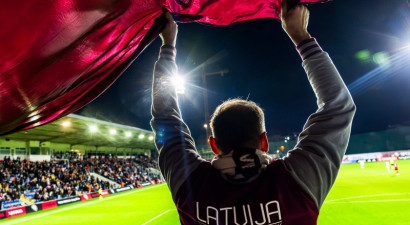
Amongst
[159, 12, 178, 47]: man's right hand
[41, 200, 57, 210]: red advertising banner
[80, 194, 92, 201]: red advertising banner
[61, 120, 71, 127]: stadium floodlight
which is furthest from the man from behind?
[80, 194, 92, 201]: red advertising banner

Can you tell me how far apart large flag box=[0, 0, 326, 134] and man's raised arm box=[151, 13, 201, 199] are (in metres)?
0.27

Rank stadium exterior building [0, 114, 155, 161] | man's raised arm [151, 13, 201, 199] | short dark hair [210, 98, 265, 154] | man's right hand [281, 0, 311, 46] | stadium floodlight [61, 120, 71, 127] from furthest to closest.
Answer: stadium exterior building [0, 114, 155, 161] < stadium floodlight [61, 120, 71, 127] < man's right hand [281, 0, 311, 46] < man's raised arm [151, 13, 201, 199] < short dark hair [210, 98, 265, 154]

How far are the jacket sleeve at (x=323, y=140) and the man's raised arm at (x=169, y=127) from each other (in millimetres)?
579

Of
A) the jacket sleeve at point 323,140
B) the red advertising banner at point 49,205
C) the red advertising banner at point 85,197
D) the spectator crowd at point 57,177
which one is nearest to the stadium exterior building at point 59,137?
the spectator crowd at point 57,177

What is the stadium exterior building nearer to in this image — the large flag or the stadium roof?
the stadium roof

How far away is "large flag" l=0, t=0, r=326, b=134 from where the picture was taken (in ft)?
4.94

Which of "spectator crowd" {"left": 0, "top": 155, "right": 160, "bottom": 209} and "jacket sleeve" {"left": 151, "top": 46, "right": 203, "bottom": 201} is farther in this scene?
"spectator crowd" {"left": 0, "top": 155, "right": 160, "bottom": 209}

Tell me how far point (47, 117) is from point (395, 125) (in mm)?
90464

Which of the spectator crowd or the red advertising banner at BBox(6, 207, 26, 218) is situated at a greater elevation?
the spectator crowd

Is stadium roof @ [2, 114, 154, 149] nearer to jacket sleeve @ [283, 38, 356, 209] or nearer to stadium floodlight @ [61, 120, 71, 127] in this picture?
stadium floodlight @ [61, 120, 71, 127]

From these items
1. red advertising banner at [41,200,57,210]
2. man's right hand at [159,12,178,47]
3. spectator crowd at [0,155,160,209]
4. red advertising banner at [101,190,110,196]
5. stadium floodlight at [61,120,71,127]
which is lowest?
red advertising banner at [101,190,110,196]

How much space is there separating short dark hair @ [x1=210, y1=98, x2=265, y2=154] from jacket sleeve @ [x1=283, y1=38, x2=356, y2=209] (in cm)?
23

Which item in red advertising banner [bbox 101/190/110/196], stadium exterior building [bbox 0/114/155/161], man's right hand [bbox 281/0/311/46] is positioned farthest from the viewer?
red advertising banner [bbox 101/190/110/196]

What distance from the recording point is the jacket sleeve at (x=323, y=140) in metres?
1.39
